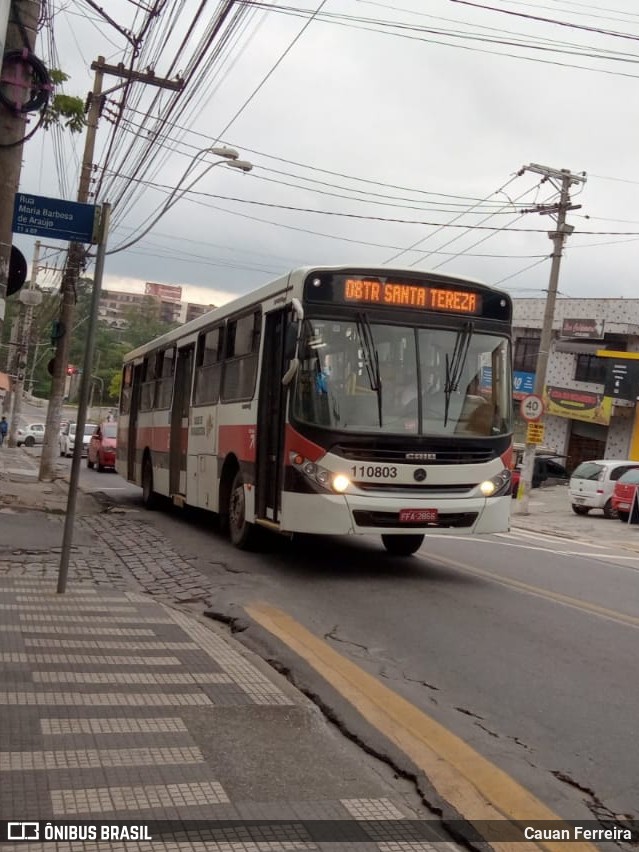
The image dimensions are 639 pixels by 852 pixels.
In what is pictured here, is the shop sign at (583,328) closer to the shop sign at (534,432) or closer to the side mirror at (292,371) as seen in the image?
the shop sign at (534,432)

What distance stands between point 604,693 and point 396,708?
4.82 ft

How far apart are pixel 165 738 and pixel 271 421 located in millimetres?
5779

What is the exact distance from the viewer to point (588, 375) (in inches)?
1599

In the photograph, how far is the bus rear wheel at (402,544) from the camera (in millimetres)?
11648

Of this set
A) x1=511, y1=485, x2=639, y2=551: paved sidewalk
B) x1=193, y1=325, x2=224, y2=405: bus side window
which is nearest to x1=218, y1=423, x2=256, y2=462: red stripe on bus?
x1=193, y1=325, x2=224, y2=405: bus side window

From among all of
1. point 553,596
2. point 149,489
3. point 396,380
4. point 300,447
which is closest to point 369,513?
point 300,447

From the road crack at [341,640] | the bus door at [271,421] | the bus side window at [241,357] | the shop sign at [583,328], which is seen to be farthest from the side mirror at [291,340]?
the shop sign at [583,328]

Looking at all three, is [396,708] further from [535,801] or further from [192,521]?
[192,521]

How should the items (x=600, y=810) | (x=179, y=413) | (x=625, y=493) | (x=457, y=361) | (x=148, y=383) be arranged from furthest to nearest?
(x=625, y=493), (x=148, y=383), (x=179, y=413), (x=457, y=361), (x=600, y=810)

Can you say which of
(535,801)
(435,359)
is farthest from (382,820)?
(435,359)

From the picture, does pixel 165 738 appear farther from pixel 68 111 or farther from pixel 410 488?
pixel 68 111

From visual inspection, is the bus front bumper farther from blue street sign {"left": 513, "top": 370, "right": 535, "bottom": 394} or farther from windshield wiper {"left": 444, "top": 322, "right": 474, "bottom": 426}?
blue street sign {"left": 513, "top": 370, "right": 535, "bottom": 394}

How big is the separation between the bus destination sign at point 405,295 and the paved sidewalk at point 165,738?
3.82m

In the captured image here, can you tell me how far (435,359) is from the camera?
957 centimetres
